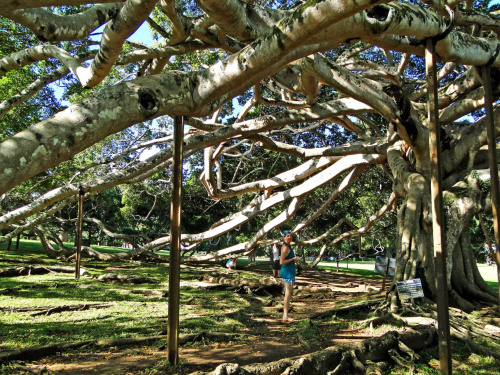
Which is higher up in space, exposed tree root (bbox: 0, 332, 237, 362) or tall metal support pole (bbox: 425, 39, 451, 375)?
tall metal support pole (bbox: 425, 39, 451, 375)

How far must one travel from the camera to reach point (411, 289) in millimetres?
5391

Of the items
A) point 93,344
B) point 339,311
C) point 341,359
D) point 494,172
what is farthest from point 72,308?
point 494,172

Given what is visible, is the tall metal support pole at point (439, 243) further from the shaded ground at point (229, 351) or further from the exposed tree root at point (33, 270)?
the exposed tree root at point (33, 270)

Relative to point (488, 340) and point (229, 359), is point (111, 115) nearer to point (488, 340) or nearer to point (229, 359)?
point (229, 359)

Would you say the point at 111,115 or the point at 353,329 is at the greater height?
the point at 111,115

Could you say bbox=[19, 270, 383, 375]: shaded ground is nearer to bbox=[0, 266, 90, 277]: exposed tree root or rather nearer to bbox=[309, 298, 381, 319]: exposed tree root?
bbox=[309, 298, 381, 319]: exposed tree root

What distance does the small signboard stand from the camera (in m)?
5.36

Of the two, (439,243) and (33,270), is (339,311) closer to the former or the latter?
(439,243)

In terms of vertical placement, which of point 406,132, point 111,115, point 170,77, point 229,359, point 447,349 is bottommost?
point 229,359

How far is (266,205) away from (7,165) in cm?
937

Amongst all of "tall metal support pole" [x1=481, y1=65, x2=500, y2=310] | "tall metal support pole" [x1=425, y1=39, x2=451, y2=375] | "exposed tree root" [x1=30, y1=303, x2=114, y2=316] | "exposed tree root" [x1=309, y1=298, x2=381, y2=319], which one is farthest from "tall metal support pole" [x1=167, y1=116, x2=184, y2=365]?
"exposed tree root" [x1=30, y1=303, x2=114, y2=316]

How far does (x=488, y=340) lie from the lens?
459 centimetres

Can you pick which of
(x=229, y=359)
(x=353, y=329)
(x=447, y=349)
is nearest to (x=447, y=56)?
(x=447, y=349)

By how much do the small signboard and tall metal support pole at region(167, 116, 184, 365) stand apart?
3.41m
